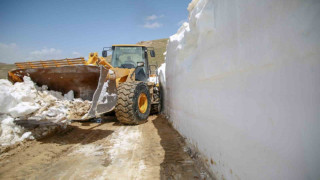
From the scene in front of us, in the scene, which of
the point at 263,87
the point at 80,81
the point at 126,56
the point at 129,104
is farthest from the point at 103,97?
the point at 263,87

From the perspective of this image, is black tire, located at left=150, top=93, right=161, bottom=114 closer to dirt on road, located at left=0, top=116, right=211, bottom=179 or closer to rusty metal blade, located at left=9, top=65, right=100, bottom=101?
rusty metal blade, located at left=9, top=65, right=100, bottom=101

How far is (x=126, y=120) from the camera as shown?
16.0 ft

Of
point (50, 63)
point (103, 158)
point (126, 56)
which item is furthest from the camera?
point (126, 56)

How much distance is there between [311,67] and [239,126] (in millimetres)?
722

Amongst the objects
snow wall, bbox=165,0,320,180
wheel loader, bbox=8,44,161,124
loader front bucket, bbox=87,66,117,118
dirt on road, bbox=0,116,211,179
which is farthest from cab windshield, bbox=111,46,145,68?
snow wall, bbox=165,0,320,180

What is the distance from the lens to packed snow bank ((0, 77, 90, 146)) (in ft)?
10.7

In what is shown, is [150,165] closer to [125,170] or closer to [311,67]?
[125,170]

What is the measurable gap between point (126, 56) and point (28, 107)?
4.00 meters

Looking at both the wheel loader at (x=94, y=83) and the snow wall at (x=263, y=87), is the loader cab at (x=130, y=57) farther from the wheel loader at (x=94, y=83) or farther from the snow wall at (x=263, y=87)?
the snow wall at (x=263, y=87)

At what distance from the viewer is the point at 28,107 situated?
3.63m

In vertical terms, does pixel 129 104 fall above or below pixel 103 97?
below

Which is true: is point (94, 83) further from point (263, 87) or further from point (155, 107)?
point (263, 87)

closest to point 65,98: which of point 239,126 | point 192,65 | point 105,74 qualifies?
point 105,74

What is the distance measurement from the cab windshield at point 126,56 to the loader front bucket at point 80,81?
196 cm
